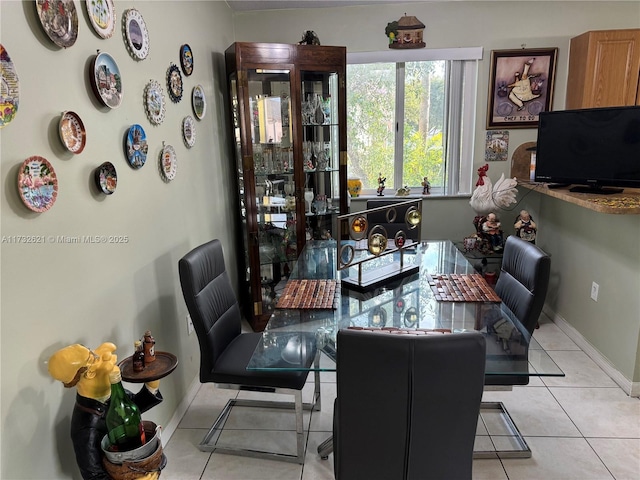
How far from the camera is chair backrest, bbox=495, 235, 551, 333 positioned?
1.78 m

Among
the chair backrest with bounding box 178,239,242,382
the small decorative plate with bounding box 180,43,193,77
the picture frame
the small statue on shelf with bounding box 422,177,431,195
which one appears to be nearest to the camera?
the chair backrest with bounding box 178,239,242,382

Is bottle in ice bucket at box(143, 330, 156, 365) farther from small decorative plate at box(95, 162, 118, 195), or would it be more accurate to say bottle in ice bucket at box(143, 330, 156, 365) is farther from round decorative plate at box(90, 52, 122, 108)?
round decorative plate at box(90, 52, 122, 108)

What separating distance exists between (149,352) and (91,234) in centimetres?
47

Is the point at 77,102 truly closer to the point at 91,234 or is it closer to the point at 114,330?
the point at 91,234

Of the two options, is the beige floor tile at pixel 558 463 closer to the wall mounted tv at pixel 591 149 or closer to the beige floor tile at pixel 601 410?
the beige floor tile at pixel 601 410

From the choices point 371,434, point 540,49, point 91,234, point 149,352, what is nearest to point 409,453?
point 371,434

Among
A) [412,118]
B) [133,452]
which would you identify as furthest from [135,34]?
[412,118]

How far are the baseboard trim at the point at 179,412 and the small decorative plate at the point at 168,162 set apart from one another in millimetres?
1193

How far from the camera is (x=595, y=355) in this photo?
104 inches

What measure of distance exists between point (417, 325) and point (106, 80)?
1.47m

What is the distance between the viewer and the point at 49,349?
1281mm

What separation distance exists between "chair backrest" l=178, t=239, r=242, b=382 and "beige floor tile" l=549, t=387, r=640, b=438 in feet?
5.92

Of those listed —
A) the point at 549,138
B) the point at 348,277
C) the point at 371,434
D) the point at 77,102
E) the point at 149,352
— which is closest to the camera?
the point at 371,434

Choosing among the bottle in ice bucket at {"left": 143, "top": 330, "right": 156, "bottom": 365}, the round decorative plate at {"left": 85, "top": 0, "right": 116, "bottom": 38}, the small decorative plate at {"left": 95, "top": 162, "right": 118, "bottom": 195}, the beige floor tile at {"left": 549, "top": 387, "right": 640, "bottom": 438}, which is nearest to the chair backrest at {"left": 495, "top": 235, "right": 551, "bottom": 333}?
the beige floor tile at {"left": 549, "top": 387, "right": 640, "bottom": 438}
